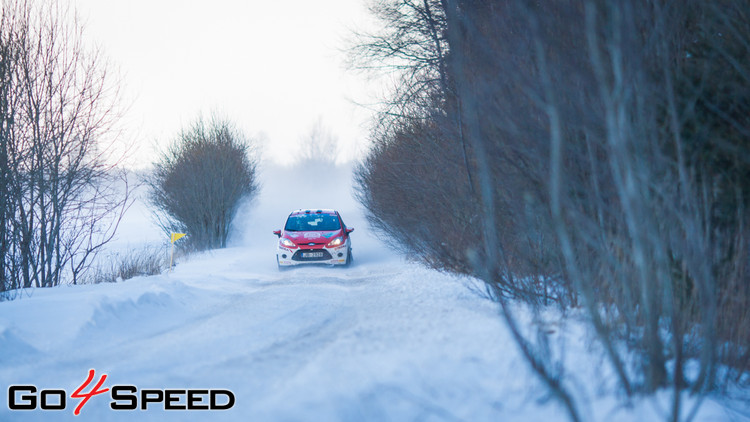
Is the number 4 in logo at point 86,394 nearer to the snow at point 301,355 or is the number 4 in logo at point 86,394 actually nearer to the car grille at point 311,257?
the snow at point 301,355

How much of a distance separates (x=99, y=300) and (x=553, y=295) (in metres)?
6.17

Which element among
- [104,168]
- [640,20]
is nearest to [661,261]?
[640,20]

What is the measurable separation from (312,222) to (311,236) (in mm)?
1132

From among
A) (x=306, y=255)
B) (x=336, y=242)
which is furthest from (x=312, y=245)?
(x=336, y=242)

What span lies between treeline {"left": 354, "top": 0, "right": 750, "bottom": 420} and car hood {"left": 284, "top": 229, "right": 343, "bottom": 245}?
763 centimetres

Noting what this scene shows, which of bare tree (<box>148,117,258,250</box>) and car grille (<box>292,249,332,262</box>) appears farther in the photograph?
bare tree (<box>148,117,258,250</box>)

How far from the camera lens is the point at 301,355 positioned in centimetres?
475

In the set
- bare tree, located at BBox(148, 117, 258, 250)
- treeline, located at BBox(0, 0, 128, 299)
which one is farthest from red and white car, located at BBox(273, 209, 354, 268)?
bare tree, located at BBox(148, 117, 258, 250)

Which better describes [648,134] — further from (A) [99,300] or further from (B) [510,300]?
(A) [99,300]

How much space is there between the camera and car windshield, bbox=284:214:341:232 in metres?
14.4

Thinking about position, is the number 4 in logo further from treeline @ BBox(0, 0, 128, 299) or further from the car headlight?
the car headlight

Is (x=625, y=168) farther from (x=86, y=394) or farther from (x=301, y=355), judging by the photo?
(x=86, y=394)

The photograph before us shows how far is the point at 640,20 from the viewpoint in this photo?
3311 millimetres

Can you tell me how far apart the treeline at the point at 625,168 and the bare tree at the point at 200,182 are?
2028 centimetres
